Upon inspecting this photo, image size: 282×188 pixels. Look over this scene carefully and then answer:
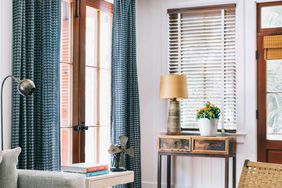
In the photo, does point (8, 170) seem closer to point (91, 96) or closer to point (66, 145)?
point (66, 145)

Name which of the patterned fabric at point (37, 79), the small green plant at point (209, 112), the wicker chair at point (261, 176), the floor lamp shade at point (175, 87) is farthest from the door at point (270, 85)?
the wicker chair at point (261, 176)

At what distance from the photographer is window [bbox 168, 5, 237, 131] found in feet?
19.3

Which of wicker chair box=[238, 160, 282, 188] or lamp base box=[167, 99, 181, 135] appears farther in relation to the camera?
lamp base box=[167, 99, 181, 135]

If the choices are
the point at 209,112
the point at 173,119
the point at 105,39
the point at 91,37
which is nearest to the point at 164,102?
the point at 173,119

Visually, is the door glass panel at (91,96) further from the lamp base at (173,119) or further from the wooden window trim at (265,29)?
the wooden window trim at (265,29)

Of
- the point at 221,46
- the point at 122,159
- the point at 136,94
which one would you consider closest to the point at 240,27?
the point at 221,46

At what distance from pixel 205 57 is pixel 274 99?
0.98 m

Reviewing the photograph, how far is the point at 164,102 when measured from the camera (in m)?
6.19

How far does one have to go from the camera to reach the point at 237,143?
576 centimetres

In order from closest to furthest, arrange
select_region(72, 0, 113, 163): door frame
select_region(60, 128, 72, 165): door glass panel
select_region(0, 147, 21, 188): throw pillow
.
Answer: select_region(0, 147, 21, 188): throw pillow
select_region(60, 128, 72, 165): door glass panel
select_region(72, 0, 113, 163): door frame

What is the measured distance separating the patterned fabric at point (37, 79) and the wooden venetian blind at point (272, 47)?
2.56 metres

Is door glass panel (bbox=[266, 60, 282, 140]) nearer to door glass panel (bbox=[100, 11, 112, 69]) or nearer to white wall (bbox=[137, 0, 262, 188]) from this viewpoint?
white wall (bbox=[137, 0, 262, 188])

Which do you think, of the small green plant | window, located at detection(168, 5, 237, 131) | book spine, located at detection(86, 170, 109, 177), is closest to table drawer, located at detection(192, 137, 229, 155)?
the small green plant

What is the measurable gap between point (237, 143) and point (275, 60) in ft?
3.53
